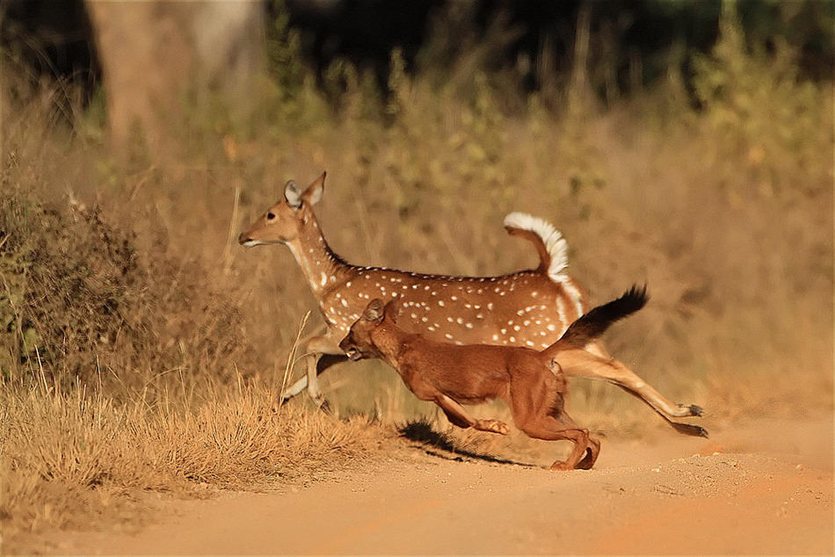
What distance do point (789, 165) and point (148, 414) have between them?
9.85 m

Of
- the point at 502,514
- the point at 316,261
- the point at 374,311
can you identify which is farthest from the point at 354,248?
the point at 502,514

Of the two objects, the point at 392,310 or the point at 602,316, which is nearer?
the point at 602,316

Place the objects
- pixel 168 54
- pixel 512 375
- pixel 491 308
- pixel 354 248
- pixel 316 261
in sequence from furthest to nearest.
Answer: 1. pixel 168 54
2. pixel 354 248
3. pixel 316 261
4. pixel 491 308
5. pixel 512 375

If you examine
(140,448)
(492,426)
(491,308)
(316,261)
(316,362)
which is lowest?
(140,448)

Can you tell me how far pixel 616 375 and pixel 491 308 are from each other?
1.01 metres

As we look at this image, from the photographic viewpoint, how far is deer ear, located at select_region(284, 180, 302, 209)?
10117 mm

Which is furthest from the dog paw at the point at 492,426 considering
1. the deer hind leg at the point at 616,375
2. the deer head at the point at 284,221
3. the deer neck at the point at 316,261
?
the deer head at the point at 284,221

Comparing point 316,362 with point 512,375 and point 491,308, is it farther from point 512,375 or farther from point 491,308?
point 512,375

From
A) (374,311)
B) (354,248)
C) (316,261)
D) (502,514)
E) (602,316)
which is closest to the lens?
(502,514)

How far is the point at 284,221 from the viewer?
33.5ft

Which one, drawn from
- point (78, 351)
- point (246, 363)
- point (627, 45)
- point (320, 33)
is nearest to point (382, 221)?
point (246, 363)

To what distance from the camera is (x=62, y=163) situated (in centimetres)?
1006

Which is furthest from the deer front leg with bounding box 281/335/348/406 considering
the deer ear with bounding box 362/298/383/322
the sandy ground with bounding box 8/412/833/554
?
the sandy ground with bounding box 8/412/833/554

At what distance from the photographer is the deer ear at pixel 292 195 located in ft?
33.2
